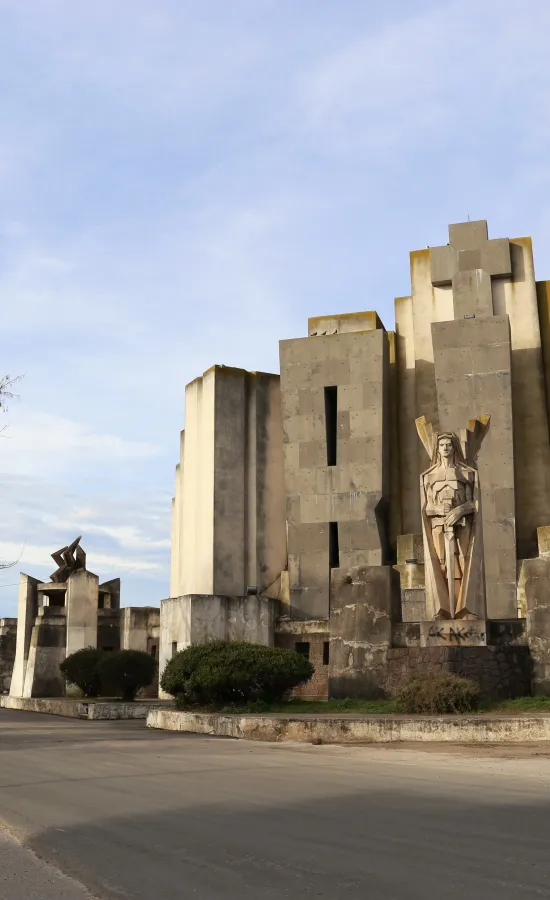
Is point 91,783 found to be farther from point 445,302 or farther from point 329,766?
point 445,302

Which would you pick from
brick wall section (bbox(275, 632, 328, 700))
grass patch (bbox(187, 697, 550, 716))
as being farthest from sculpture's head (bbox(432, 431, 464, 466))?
brick wall section (bbox(275, 632, 328, 700))

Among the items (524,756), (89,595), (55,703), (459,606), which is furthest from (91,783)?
(89,595)

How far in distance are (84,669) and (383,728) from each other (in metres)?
17.5

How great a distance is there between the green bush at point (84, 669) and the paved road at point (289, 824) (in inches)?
708

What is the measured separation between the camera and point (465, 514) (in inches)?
725

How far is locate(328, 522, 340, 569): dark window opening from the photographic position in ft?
115

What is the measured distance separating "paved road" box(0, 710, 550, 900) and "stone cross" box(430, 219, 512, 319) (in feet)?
87.5

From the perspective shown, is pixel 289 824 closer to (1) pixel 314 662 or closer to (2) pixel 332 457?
(1) pixel 314 662

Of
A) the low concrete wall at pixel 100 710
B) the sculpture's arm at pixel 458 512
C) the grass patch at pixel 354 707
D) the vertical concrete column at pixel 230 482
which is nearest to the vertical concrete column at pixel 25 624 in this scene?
the vertical concrete column at pixel 230 482

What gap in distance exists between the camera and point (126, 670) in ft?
88.2

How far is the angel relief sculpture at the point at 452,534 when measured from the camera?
59.2 ft

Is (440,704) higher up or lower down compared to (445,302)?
lower down

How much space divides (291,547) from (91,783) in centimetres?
2621

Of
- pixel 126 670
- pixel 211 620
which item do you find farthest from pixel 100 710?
pixel 211 620
